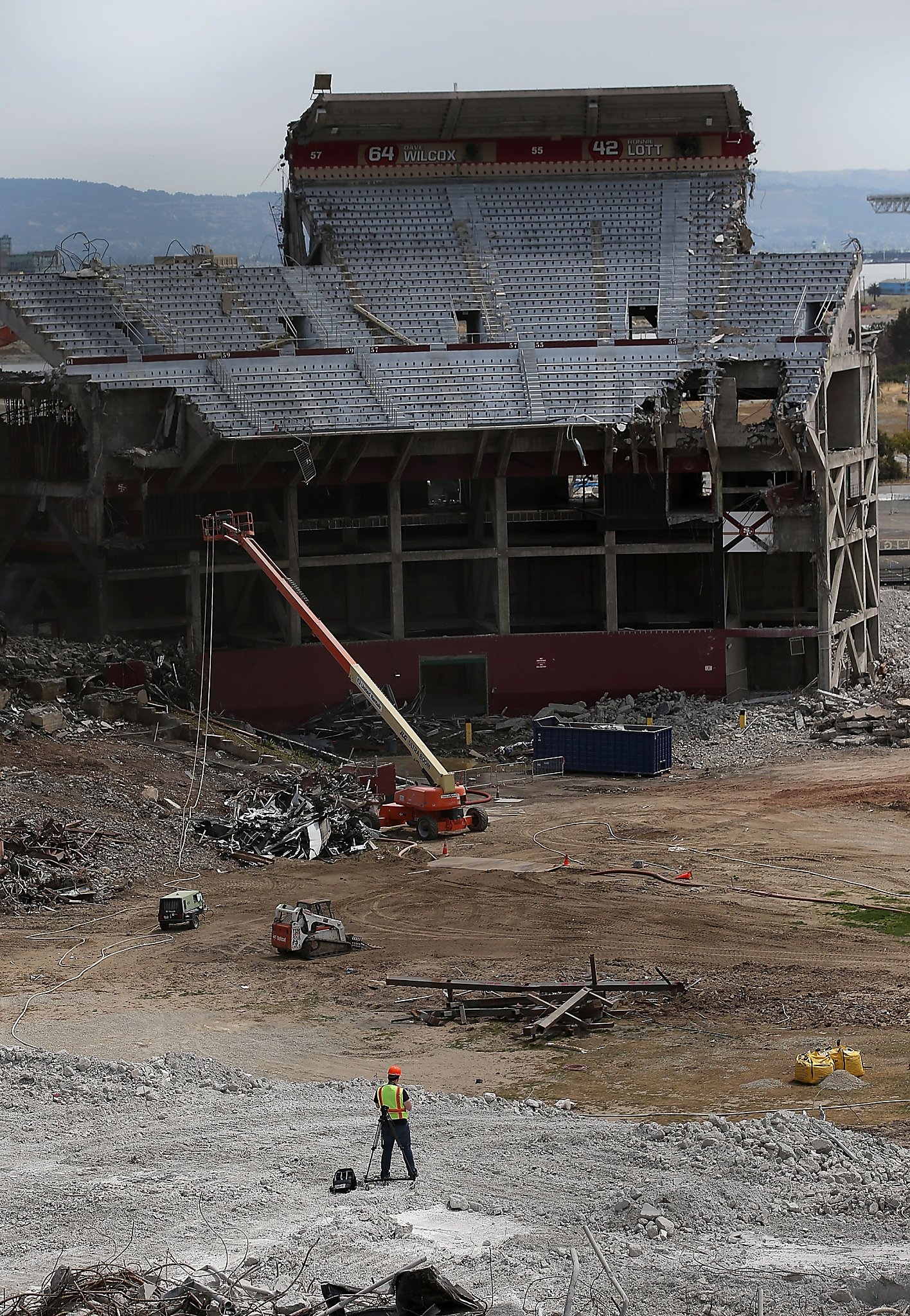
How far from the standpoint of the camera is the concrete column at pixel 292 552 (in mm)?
48219

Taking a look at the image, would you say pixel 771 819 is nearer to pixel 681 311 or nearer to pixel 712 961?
pixel 712 961

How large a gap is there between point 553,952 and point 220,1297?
46.2 feet

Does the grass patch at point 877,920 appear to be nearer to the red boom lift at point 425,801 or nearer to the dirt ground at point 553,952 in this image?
the dirt ground at point 553,952

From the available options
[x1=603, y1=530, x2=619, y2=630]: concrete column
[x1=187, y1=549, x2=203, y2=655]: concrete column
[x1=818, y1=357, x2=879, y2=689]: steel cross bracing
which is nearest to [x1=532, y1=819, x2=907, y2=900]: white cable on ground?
[x1=603, y1=530, x2=619, y2=630]: concrete column

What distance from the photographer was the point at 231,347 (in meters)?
50.7

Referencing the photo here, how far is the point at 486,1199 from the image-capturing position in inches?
634

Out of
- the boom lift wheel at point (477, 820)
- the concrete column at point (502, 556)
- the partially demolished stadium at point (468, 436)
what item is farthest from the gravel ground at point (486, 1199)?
the concrete column at point (502, 556)

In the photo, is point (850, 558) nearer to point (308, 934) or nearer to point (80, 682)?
point (80, 682)

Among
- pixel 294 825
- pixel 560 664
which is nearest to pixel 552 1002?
pixel 294 825

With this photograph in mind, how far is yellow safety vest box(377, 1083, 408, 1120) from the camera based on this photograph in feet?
54.5

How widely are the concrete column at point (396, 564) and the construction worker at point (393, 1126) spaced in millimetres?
32378

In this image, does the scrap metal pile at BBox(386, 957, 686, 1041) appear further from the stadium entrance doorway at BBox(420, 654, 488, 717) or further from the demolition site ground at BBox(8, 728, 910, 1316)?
the stadium entrance doorway at BBox(420, 654, 488, 717)

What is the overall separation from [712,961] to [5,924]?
12.3 m

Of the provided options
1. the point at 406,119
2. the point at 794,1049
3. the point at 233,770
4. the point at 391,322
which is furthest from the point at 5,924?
the point at 406,119
